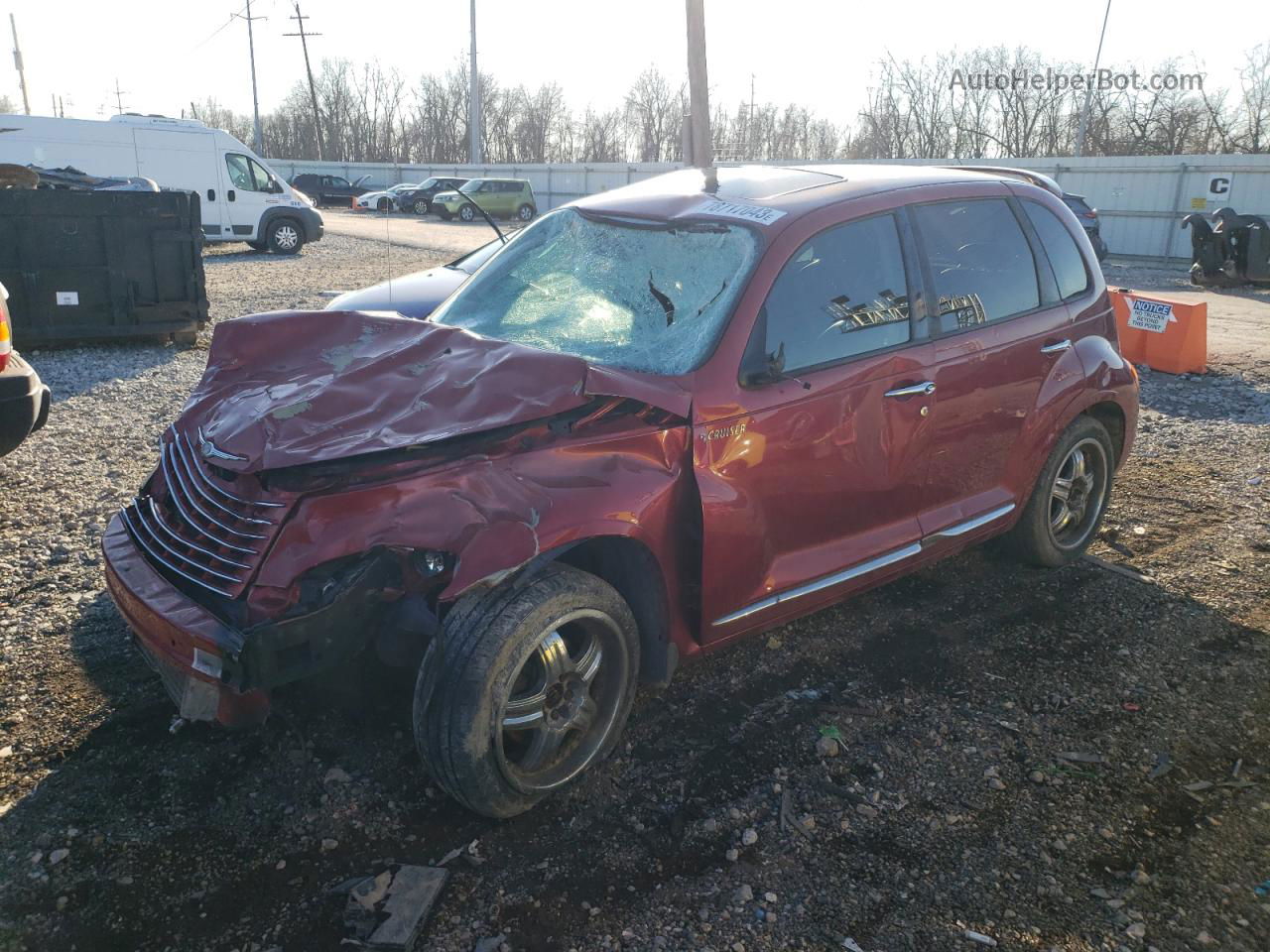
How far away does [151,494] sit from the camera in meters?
3.39

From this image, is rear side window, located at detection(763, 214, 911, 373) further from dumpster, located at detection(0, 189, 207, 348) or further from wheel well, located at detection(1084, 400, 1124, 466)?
dumpster, located at detection(0, 189, 207, 348)

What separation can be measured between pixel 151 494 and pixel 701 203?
2.31 meters

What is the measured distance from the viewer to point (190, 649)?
2.68 metres

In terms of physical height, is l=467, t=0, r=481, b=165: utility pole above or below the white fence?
above

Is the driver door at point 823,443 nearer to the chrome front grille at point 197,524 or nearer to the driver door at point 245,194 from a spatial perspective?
the chrome front grille at point 197,524

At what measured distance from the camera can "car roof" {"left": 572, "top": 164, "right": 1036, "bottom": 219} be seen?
3745 mm

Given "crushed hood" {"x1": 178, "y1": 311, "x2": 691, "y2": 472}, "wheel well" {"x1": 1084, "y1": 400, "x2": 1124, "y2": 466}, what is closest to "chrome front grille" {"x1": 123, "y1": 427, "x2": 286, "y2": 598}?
"crushed hood" {"x1": 178, "y1": 311, "x2": 691, "y2": 472}

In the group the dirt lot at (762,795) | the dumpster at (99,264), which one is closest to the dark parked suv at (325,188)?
the dumpster at (99,264)

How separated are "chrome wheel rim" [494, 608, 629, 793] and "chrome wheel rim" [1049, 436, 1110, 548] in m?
2.63

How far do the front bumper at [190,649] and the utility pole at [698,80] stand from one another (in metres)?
10.2

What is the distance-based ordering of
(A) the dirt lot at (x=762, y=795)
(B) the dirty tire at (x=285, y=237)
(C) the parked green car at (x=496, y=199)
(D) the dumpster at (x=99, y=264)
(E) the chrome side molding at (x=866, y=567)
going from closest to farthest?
(A) the dirt lot at (x=762, y=795), (E) the chrome side molding at (x=866, y=567), (D) the dumpster at (x=99, y=264), (B) the dirty tire at (x=285, y=237), (C) the parked green car at (x=496, y=199)

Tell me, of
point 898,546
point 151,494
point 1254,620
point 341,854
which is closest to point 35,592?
point 151,494

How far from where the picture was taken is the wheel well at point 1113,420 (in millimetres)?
4836

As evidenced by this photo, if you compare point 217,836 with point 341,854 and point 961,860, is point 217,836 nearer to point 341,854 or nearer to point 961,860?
point 341,854
